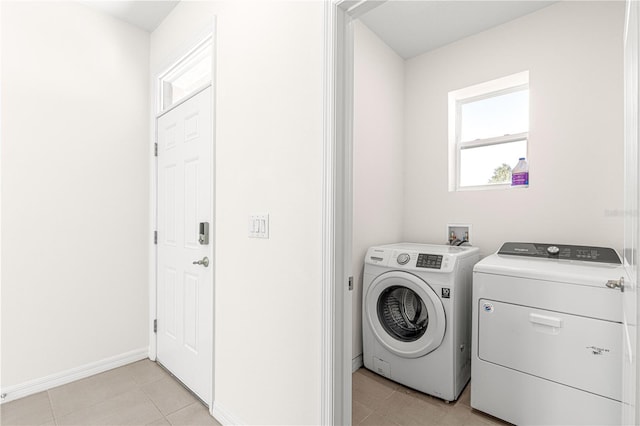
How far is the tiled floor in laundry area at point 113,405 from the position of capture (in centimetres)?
169

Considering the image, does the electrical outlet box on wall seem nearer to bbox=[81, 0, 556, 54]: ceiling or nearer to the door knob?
bbox=[81, 0, 556, 54]: ceiling

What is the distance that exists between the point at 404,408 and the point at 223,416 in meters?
1.10

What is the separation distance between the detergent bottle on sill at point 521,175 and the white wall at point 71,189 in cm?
301

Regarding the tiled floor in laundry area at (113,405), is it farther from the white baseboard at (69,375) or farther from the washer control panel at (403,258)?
the washer control panel at (403,258)

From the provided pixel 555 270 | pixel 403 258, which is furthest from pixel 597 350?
pixel 403 258

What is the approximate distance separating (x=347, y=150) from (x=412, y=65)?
7.16ft

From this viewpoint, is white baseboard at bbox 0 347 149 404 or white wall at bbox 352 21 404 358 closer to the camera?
white baseboard at bbox 0 347 149 404

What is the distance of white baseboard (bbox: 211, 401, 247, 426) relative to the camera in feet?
5.19

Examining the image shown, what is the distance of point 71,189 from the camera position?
2135 millimetres

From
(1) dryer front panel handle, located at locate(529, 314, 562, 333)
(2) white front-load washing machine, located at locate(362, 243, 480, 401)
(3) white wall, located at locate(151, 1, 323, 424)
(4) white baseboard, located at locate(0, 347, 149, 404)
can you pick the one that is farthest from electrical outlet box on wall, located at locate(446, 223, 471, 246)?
(4) white baseboard, located at locate(0, 347, 149, 404)

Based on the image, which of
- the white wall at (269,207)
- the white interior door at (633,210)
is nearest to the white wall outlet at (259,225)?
the white wall at (269,207)

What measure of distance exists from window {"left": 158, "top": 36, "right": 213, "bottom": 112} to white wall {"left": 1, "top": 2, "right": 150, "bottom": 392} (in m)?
0.23

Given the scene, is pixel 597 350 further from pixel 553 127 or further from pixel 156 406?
pixel 156 406

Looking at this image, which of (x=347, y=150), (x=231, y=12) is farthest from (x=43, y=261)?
(x=347, y=150)
